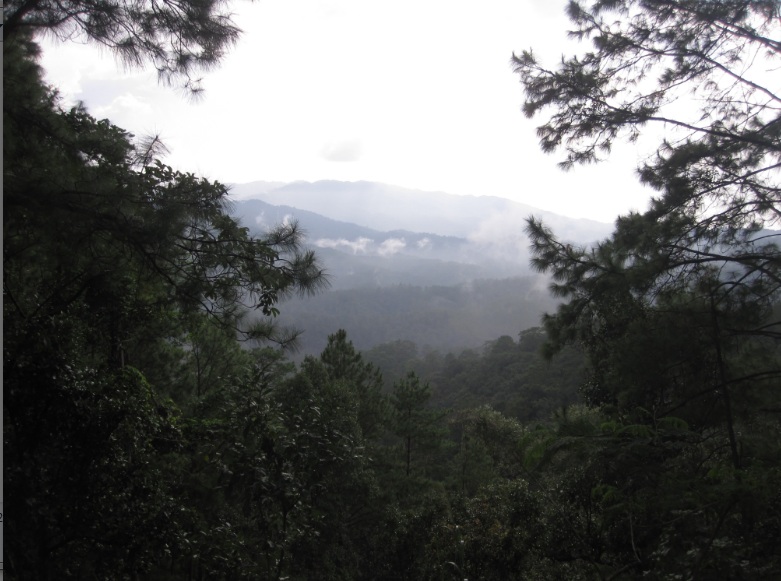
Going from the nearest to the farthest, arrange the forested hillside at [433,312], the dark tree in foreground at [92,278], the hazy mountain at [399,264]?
the dark tree in foreground at [92,278]
the forested hillside at [433,312]
the hazy mountain at [399,264]

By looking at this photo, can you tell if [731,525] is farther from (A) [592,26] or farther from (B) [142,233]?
(A) [592,26]

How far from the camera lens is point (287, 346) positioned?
3.77m

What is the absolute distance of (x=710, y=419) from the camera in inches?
174

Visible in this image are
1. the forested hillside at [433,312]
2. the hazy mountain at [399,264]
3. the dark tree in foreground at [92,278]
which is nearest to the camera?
the dark tree in foreground at [92,278]

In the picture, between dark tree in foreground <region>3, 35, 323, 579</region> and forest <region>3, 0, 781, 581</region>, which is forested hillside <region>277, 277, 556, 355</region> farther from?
dark tree in foreground <region>3, 35, 323, 579</region>

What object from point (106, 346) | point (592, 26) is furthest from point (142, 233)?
point (592, 26)

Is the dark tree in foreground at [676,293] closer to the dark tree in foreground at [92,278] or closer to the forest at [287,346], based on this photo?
the forest at [287,346]

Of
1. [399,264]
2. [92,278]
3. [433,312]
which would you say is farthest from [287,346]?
[399,264]

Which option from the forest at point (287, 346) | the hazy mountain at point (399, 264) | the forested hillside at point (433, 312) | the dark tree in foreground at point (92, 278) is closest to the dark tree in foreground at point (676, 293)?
the forest at point (287, 346)

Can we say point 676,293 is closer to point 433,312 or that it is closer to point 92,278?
point 92,278

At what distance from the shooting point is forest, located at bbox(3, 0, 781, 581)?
3.05 metres

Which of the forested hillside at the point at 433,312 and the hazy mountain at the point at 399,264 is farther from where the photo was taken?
the hazy mountain at the point at 399,264

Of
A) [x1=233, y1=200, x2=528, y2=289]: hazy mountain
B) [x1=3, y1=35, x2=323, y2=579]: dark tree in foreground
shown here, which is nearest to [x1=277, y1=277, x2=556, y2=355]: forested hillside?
[x1=233, y1=200, x2=528, y2=289]: hazy mountain

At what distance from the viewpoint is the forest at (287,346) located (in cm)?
305
